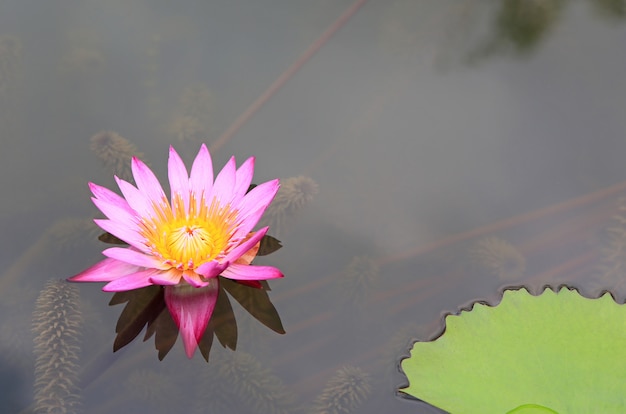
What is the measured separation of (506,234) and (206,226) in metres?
0.79

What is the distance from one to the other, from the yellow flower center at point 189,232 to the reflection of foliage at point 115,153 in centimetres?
26

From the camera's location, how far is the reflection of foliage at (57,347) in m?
1.28

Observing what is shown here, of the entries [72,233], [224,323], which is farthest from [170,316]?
[72,233]

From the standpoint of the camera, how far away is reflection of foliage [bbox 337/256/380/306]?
150 cm

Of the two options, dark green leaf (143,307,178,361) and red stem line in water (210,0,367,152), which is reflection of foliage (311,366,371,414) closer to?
dark green leaf (143,307,178,361)

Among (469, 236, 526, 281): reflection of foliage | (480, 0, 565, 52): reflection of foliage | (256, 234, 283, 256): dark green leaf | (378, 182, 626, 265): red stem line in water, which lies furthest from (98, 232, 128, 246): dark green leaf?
(480, 0, 565, 52): reflection of foliage

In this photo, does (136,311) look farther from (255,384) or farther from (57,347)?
(255,384)

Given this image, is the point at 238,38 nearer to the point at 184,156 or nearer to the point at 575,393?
the point at 184,156

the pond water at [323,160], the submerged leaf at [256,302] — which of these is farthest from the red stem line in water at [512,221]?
the submerged leaf at [256,302]

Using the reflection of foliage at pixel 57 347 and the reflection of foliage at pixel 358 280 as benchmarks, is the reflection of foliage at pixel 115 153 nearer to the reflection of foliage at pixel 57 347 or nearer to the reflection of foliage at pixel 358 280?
the reflection of foliage at pixel 57 347

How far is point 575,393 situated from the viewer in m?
1.20

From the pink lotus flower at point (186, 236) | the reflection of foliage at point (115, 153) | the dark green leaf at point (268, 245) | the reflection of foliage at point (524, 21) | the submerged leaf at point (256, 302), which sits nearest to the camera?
the pink lotus flower at point (186, 236)

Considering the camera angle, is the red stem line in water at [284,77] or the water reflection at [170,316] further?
the red stem line in water at [284,77]

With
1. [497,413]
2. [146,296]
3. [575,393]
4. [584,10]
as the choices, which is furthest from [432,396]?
[584,10]
